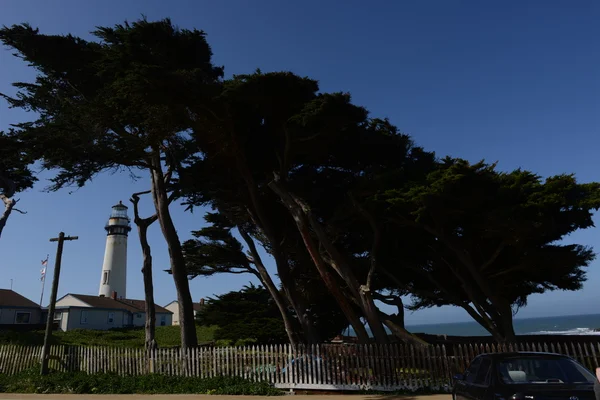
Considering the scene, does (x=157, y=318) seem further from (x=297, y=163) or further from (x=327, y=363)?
(x=327, y=363)

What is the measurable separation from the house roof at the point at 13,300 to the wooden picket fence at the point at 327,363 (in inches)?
1651

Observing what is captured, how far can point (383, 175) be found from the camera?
1502 cm

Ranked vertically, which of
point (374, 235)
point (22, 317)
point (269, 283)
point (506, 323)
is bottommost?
point (506, 323)

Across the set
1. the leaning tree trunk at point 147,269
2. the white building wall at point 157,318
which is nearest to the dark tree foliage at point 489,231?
the leaning tree trunk at point 147,269

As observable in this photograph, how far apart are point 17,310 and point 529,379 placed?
55805 millimetres

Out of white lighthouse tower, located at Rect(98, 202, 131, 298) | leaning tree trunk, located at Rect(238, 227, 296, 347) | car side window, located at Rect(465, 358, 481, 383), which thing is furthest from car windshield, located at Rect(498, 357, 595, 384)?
white lighthouse tower, located at Rect(98, 202, 131, 298)

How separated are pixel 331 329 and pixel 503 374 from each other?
64.3 ft

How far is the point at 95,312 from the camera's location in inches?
2072

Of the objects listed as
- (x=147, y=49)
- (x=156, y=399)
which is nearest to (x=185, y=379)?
(x=156, y=399)

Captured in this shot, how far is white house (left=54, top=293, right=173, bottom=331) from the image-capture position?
49.9 meters

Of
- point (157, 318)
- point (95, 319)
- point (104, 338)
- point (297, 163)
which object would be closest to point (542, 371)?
point (297, 163)

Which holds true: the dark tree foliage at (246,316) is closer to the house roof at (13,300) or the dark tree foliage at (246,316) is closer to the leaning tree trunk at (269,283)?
the leaning tree trunk at (269,283)

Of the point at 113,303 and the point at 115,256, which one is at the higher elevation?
the point at 115,256

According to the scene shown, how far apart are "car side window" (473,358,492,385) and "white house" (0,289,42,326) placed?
175ft
